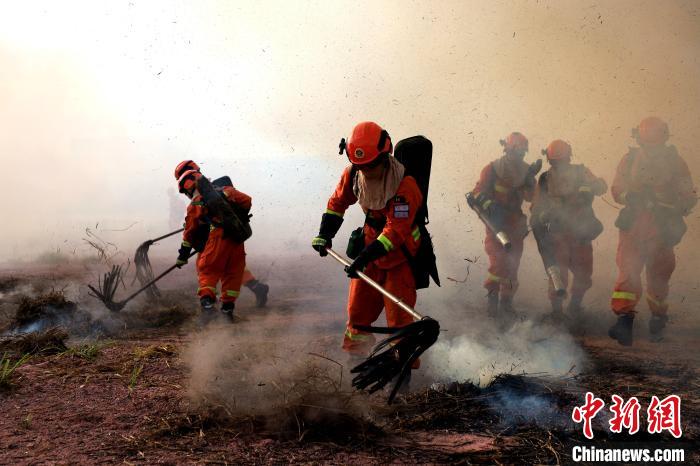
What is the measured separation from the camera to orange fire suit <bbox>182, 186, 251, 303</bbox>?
21.6 ft

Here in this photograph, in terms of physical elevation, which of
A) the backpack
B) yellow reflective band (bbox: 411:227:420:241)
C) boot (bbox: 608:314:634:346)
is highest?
the backpack

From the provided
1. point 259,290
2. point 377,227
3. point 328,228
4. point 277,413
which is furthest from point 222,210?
point 277,413

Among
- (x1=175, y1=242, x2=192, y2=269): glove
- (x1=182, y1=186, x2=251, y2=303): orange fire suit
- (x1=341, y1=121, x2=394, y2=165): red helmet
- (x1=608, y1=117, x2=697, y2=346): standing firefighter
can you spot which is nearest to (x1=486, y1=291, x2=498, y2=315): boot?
(x1=608, y1=117, x2=697, y2=346): standing firefighter

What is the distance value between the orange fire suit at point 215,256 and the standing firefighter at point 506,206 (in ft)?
10.0

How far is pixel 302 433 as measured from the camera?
3.43 metres

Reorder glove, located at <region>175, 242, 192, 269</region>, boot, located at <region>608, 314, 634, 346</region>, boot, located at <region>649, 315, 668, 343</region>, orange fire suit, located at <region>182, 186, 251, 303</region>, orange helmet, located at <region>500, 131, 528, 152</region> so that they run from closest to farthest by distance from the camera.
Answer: boot, located at <region>608, 314, 634, 346</region> → boot, located at <region>649, 315, 668, 343</region> → orange fire suit, located at <region>182, 186, 251, 303</region> → glove, located at <region>175, 242, 192, 269</region> → orange helmet, located at <region>500, 131, 528, 152</region>

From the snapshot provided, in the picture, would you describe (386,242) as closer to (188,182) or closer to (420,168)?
(420,168)

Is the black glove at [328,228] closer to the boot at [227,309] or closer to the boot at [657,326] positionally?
the boot at [227,309]

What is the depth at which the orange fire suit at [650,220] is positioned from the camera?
6.24 metres

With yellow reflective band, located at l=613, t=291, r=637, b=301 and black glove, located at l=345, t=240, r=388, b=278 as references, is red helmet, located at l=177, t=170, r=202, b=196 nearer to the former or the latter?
black glove, located at l=345, t=240, r=388, b=278

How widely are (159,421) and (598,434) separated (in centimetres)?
259

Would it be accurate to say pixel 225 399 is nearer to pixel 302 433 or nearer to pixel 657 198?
pixel 302 433

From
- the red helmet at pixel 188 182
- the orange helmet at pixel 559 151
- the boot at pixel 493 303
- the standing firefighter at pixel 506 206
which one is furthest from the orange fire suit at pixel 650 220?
the red helmet at pixel 188 182

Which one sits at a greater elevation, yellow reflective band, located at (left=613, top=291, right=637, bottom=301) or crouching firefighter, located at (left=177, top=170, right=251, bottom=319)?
crouching firefighter, located at (left=177, top=170, right=251, bottom=319)
